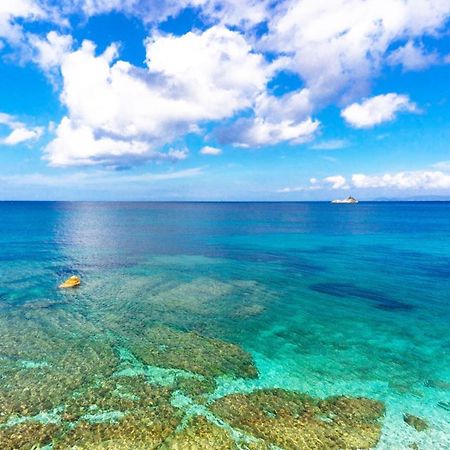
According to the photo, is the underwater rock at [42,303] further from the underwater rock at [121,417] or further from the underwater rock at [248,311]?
the underwater rock at [248,311]

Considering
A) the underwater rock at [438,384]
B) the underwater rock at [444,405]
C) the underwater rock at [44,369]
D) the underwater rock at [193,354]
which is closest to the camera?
the underwater rock at [44,369]

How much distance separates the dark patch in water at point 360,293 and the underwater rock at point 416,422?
18.9 m

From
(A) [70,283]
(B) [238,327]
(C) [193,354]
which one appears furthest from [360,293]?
(A) [70,283]

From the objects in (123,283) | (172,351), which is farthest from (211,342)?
(123,283)

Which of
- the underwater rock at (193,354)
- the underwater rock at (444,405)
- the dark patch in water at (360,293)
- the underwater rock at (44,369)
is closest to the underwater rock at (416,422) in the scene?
the underwater rock at (444,405)

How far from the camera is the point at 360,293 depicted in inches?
1646

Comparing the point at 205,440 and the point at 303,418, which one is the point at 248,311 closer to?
the point at 303,418

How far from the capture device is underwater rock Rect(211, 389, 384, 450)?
16766 millimetres

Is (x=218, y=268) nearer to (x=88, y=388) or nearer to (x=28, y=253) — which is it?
(x=88, y=388)

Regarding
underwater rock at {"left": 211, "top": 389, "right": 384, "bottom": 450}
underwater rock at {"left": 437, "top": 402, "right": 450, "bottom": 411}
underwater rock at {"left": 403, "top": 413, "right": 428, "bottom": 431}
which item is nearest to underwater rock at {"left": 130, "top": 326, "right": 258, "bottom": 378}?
underwater rock at {"left": 211, "top": 389, "right": 384, "bottom": 450}

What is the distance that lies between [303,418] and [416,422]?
6318 millimetres

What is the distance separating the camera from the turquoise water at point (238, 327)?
20.3 m

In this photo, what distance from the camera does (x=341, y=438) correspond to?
16922 millimetres

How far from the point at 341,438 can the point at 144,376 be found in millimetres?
12566
